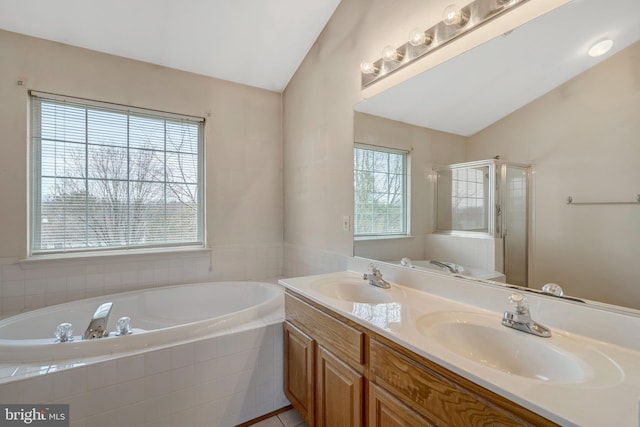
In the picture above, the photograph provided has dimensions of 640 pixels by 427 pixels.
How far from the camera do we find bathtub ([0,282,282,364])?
1422 millimetres

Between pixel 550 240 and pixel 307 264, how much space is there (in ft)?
5.90

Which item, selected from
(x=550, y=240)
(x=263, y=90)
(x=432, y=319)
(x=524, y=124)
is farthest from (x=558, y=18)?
(x=263, y=90)

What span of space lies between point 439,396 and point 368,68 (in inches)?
68.6

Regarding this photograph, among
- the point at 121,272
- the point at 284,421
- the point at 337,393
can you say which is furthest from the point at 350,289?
the point at 121,272

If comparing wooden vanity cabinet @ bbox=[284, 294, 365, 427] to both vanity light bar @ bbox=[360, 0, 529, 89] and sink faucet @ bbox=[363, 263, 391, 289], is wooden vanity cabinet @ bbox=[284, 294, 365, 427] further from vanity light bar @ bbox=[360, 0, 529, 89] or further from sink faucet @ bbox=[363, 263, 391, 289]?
vanity light bar @ bbox=[360, 0, 529, 89]

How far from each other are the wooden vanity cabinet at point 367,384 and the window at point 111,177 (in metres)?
1.51

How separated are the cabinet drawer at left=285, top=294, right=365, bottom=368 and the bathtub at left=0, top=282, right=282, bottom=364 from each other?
43 centimetres

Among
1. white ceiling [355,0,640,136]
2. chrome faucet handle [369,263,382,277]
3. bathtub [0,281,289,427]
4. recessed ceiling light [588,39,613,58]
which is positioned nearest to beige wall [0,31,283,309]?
bathtub [0,281,289,427]

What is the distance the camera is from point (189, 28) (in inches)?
86.4

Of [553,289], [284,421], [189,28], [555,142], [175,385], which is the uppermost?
[189,28]

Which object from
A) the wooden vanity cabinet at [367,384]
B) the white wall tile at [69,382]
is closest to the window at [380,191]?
the wooden vanity cabinet at [367,384]

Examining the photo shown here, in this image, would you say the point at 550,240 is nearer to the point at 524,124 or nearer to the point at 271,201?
the point at 524,124

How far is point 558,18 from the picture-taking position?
1.06m

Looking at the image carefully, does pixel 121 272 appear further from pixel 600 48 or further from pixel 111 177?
pixel 600 48
